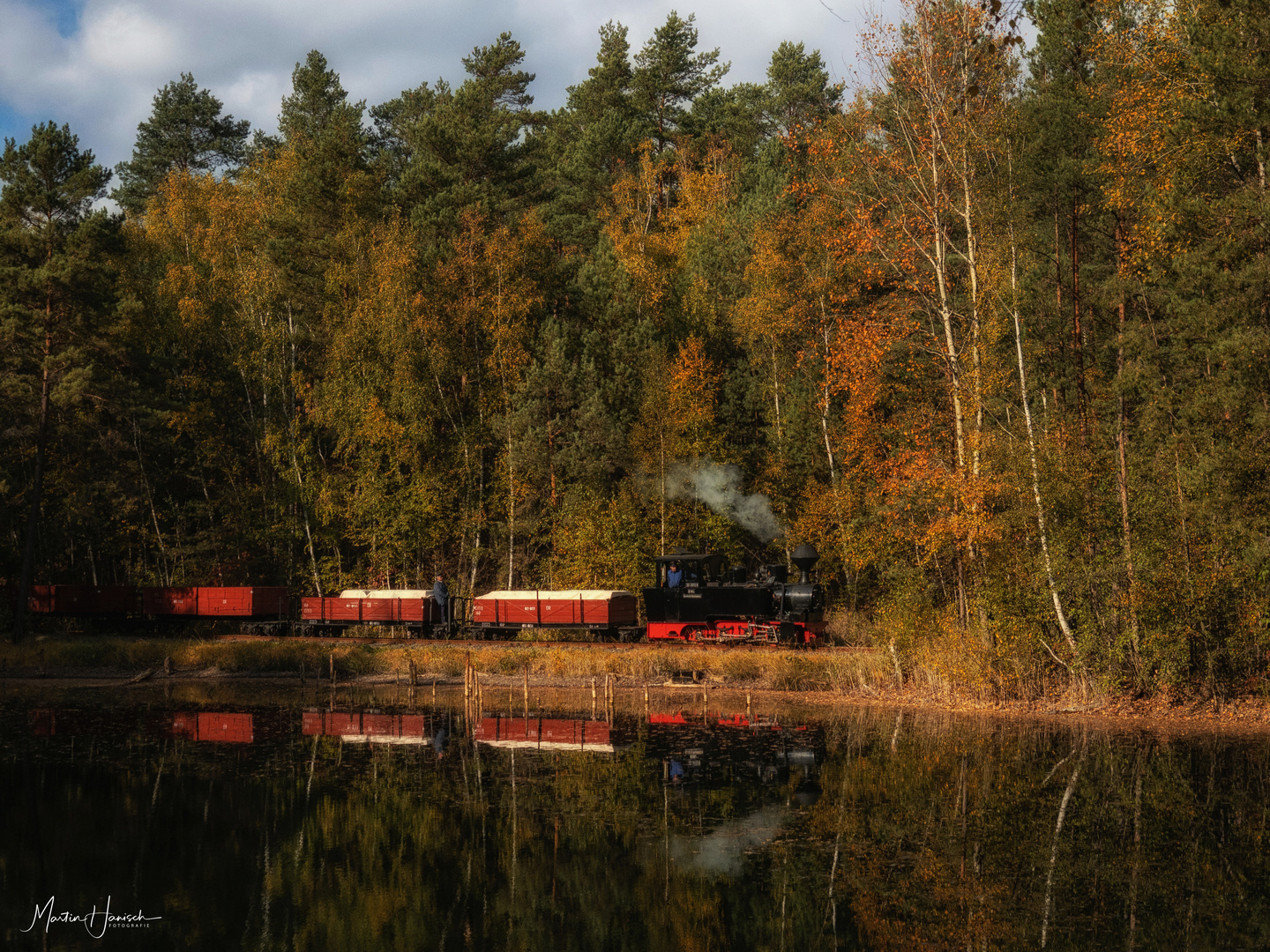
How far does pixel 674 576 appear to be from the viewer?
3150 cm

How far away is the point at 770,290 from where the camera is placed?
121 feet

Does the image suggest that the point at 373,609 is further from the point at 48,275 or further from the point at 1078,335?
the point at 1078,335

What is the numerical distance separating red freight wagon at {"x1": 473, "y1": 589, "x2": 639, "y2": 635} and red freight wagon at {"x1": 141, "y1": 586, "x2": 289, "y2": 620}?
777 cm

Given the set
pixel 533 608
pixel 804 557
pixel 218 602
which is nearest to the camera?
pixel 804 557

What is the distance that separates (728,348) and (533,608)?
13653 mm

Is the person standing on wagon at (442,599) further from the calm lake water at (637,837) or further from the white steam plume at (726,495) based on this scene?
the calm lake water at (637,837)

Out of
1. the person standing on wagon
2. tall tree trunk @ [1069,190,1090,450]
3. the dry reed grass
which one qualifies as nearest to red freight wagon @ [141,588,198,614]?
the dry reed grass

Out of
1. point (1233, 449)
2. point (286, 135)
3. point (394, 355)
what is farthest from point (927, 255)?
point (286, 135)

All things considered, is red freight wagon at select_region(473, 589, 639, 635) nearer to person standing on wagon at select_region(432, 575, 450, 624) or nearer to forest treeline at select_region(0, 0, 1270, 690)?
person standing on wagon at select_region(432, 575, 450, 624)

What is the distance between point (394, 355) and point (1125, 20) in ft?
88.6

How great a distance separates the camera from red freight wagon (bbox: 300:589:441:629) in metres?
35.2

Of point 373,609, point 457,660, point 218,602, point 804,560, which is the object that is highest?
point 804,560

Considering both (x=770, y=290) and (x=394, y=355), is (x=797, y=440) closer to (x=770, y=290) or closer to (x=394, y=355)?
(x=770, y=290)

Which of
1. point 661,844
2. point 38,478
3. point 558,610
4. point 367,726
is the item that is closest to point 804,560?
point 558,610
